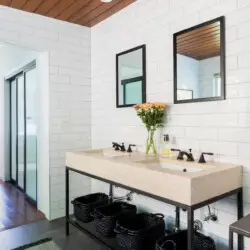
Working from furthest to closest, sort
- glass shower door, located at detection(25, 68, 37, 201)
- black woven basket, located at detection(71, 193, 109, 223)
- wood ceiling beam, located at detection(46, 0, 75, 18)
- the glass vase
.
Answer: glass shower door, located at detection(25, 68, 37, 201)
wood ceiling beam, located at detection(46, 0, 75, 18)
black woven basket, located at detection(71, 193, 109, 223)
the glass vase

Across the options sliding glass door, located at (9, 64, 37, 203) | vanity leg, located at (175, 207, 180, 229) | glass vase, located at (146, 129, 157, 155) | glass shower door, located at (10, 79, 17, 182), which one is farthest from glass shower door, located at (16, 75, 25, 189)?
vanity leg, located at (175, 207, 180, 229)

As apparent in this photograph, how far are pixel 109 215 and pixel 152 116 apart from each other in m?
1.05

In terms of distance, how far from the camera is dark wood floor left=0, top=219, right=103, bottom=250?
2387mm

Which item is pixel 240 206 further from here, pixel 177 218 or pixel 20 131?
pixel 20 131

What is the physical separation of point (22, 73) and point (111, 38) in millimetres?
1854

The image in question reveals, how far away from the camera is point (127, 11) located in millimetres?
2727

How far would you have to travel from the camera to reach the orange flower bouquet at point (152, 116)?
2.22 metres

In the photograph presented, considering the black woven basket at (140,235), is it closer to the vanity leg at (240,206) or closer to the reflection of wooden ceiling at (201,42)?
the vanity leg at (240,206)

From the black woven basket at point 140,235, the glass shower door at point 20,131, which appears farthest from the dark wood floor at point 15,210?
the black woven basket at point 140,235

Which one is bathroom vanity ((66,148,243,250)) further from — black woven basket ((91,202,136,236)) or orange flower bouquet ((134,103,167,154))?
orange flower bouquet ((134,103,167,154))

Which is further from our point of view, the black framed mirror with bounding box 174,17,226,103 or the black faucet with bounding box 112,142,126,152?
the black faucet with bounding box 112,142,126,152

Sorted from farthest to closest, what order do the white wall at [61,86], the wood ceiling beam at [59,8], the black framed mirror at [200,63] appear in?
the white wall at [61,86], the wood ceiling beam at [59,8], the black framed mirror at [200,63]

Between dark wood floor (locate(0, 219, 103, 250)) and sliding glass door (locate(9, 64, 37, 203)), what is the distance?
79 cm

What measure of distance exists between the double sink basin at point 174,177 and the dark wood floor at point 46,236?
0.79m
